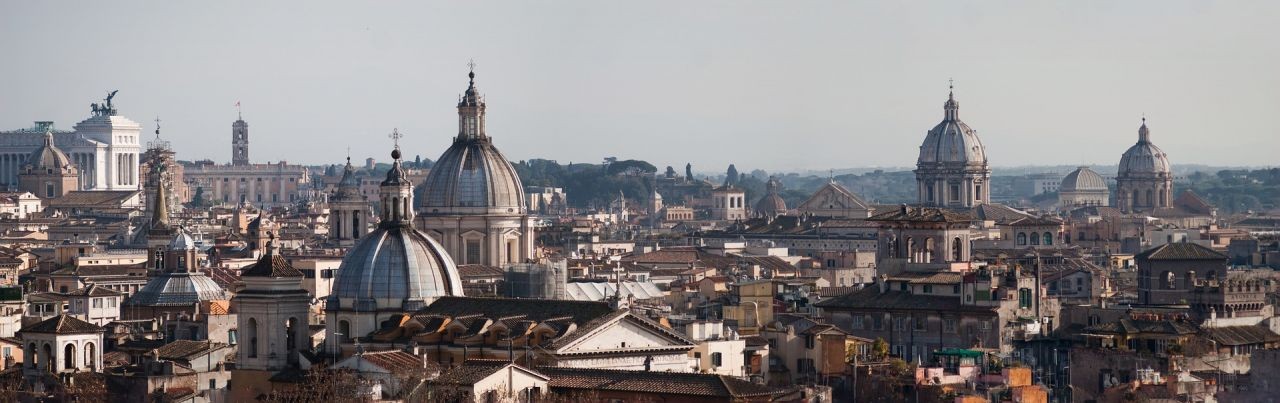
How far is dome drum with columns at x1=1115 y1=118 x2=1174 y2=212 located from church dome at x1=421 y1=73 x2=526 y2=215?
263 ft

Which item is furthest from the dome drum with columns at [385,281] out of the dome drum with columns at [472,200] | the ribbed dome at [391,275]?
the dome drum with columns at [472,200]

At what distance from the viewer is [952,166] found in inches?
5285

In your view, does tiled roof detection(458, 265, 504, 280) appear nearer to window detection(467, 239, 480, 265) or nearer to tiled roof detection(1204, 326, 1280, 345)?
window detection(467, 239, 480, 265)

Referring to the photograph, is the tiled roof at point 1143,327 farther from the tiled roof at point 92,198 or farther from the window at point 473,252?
the tiled roof at point 92,198

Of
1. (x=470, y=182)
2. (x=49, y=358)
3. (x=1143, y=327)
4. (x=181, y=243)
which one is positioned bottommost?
(x=49, y=358)

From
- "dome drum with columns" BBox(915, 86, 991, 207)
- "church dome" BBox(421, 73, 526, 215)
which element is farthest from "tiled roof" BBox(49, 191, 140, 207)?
"church dome" BBox(421, 73, 526, 215)

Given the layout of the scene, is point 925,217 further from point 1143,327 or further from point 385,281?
point 385,281

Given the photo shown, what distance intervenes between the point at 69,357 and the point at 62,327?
656mm

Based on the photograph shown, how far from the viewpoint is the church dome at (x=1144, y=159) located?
161 meters

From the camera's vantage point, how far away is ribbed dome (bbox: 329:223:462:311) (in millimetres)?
57781

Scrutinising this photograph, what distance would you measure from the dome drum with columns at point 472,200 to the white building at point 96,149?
9541 centimetres

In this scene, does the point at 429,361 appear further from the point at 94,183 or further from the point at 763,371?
the point at 94,183

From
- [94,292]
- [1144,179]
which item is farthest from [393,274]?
[1144,179]

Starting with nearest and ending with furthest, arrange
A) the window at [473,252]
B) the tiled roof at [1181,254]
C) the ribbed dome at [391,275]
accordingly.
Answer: the ribbed dome at [391,275], the tiled roof at [1181,254], the window at [473,252]
